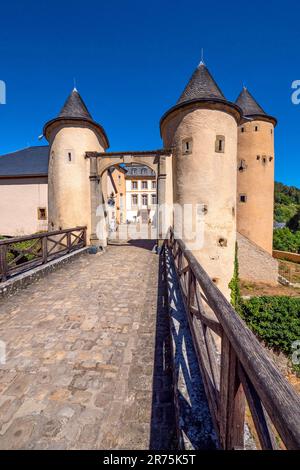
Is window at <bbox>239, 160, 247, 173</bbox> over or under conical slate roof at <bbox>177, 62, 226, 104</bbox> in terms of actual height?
under

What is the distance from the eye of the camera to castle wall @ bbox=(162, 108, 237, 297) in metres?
9.57

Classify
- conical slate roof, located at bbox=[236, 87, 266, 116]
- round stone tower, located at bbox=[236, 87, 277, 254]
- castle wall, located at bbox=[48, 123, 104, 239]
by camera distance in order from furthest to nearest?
conical slate roof, located at bbox=[236, 87, 266, 116]
round stone tower, located at bbox=[236, 87, 277, 254]
castle wall, located at bbox=[48, 123, 104, 239]

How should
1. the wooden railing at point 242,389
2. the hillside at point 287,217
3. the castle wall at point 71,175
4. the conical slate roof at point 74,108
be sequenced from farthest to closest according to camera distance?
the hillside at point 287,217, the conical slate roof at point 74,108, the castle wall at point 71,175, the wooden railing at point 242,389

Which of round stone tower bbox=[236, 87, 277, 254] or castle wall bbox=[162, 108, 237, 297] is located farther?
round stone tower bbox=[236, 87, 277, 254]

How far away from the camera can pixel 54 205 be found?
1153cm

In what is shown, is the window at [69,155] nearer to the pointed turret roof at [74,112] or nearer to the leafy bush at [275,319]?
the pointed turret roof at [74,112]

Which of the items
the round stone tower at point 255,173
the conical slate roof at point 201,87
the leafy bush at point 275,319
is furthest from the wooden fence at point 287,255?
the conical slate roof at point 201,87

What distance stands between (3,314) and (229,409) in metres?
4.35

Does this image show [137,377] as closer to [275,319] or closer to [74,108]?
[275,319]

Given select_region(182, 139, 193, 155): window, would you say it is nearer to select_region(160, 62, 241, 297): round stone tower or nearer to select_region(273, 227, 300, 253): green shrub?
select_region(160, 62, 241, 297): round stone tower

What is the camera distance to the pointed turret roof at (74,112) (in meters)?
11.1

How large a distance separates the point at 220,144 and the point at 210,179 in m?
1.68

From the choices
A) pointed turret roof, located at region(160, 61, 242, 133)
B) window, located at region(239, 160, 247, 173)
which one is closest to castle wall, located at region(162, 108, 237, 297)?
pointed turret roof, located at region(160, 61, 242, 133)
